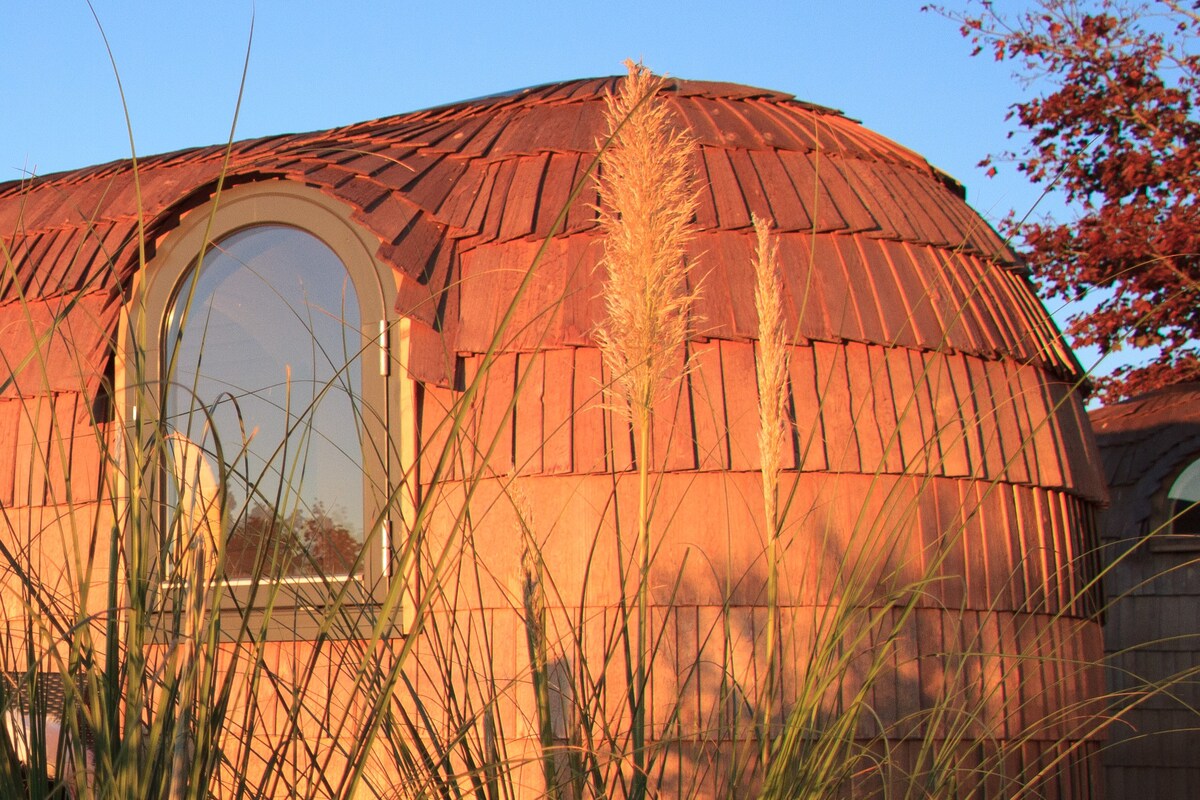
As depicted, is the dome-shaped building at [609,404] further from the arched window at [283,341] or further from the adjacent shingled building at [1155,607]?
the adjacent shingled building at [1155,607]

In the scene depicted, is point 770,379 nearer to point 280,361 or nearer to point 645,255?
point 645,255

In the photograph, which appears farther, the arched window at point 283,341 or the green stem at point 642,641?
the arched window at point 283,341

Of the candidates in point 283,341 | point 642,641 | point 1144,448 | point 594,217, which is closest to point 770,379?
point 642,641

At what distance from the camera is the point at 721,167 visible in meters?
5.03

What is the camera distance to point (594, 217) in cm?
463

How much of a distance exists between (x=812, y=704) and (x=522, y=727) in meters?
2.56

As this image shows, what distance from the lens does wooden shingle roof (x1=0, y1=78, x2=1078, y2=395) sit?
186 inches

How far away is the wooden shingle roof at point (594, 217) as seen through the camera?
4723 millimetres

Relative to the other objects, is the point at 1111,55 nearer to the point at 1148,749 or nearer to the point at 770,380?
the point at 1148,749

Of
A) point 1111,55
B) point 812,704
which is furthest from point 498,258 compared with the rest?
point 1111,55

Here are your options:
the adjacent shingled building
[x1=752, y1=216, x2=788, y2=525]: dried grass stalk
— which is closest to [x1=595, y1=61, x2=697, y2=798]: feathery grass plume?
[x1=752, y1=216, x2=788, y2=525]: dried grass stalk

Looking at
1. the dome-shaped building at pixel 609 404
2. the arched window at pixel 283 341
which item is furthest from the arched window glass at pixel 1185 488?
the arched window at pixel 283 341

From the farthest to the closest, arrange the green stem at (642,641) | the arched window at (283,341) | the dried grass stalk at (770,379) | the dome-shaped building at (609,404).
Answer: the arched window at (283,341) → the dome-shaped building at (609,404) → the dried grass stalk at (770,379) → the green stem at (642,641)

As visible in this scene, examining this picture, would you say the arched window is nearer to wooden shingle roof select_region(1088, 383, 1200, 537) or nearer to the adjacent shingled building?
the adjacent shingled building
